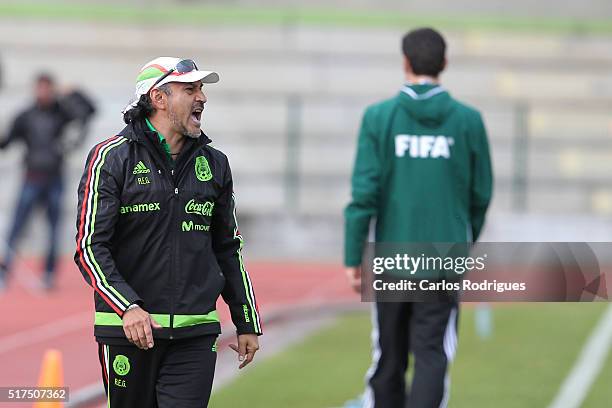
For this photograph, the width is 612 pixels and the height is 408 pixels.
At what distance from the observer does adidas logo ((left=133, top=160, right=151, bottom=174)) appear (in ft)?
18.2

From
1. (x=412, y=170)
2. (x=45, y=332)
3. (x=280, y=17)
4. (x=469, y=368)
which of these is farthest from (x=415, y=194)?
(x=280, y=17)

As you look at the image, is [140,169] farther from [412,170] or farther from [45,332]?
[45,332]

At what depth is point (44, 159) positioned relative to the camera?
53.3 feet

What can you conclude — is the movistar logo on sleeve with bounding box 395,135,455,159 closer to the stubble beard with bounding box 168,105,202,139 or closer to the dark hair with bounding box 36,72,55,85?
the stubble beard with bounding box 168,105,202,139

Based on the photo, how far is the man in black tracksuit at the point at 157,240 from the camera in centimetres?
548

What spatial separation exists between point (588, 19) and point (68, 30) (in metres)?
10.6

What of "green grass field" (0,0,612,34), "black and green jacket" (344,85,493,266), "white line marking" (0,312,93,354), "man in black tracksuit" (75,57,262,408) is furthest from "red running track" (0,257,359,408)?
"green grass field" (0,0,612,34)

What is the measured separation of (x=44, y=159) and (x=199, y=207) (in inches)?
430

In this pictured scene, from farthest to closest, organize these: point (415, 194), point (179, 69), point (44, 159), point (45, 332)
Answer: point (44, 159) → point (45, 332) → point (415, 194) → point (179, 69)

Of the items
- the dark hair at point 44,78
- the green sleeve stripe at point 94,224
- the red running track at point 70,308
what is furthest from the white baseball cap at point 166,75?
the dark hair at point 44,78

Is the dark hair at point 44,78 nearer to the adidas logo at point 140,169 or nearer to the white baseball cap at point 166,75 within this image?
the white baseball cap at point 166,75

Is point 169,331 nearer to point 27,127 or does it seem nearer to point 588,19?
point 27,127

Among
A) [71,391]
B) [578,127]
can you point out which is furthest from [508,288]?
[578,127]

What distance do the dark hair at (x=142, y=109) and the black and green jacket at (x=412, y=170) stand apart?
1849 millimetres
